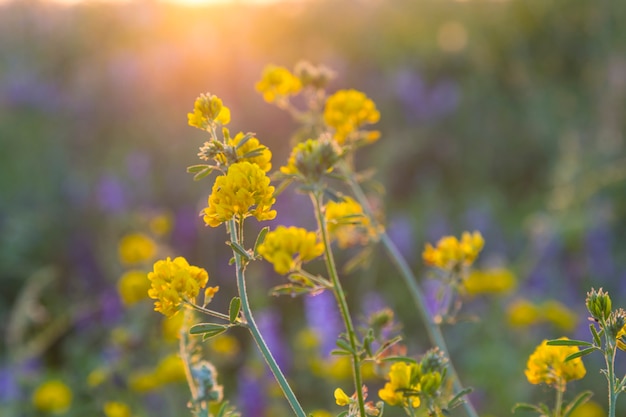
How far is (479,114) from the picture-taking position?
6.38 m

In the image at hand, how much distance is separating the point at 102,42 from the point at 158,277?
8.25 meters

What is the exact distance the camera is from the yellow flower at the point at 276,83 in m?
1.43

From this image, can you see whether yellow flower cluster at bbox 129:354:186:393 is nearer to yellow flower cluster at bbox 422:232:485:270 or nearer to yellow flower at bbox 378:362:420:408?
yellow flower cluster at bbox 422:232:485:270

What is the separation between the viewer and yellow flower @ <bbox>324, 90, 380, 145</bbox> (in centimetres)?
137

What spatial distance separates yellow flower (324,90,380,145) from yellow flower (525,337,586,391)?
0.52 m

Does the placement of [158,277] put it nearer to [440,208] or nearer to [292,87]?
[292,87]

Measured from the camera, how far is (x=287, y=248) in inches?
38.5

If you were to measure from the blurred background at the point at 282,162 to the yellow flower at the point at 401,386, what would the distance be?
1260mm

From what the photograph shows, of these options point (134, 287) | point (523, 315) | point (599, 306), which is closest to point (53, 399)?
point (134, 287)

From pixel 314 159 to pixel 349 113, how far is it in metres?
0.44

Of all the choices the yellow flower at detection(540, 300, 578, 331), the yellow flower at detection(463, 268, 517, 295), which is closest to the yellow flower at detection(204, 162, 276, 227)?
the yellow flower at detection(463, 268, 517, 295)

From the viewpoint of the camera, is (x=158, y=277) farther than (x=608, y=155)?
No

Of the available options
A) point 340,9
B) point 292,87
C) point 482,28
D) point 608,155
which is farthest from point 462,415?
point 340,9

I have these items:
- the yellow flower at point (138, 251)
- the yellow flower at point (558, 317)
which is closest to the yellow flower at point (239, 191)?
the yellow flower at point (138, 251)
